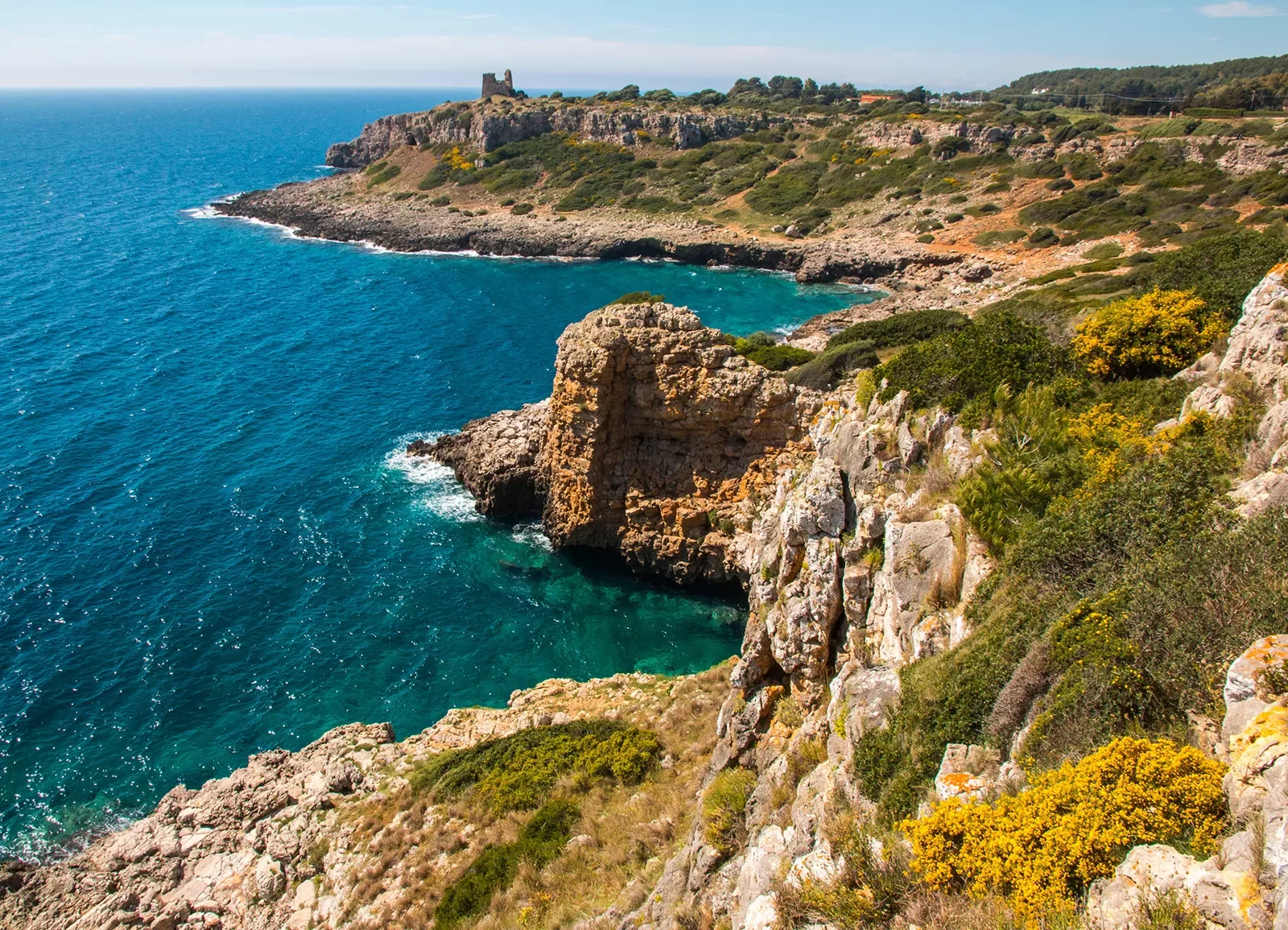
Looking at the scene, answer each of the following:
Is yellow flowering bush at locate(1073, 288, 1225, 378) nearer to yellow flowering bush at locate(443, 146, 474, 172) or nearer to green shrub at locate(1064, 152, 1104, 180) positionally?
green shrub at locate(1064, 152, 1104, 180)

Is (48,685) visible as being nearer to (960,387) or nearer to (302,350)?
(960,387)

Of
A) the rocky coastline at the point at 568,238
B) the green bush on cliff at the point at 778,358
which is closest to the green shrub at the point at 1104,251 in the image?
the rocky coastline at the point at 568,238

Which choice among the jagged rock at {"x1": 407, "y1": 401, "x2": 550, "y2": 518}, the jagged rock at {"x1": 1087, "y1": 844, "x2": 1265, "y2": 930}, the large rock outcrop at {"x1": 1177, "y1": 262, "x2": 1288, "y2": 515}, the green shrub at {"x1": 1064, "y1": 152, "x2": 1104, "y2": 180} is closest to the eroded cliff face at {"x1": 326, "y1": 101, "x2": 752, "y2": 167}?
the green shrub at {"x1": 1064, "y1": 152, "x2": 1104, "y2": 180}

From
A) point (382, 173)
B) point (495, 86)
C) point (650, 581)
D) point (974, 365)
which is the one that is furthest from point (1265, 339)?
point (495, 86)

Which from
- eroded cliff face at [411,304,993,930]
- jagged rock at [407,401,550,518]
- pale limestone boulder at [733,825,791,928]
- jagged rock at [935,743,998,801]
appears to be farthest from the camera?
jagged rock at [407,401,550,518]

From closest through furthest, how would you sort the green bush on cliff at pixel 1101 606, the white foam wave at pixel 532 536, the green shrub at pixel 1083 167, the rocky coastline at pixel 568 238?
the green bush on cliff at pixel 1101 606
the white foam wave at pixel 532 536
the green shrub at pixel 1083 167
the rocky coastline at pixel 568 238

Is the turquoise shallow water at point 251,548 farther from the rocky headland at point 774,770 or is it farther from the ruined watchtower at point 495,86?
Result: the ruined watchtower at point 495,86
